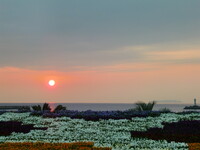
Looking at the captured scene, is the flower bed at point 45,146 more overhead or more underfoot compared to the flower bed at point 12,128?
more underfoot

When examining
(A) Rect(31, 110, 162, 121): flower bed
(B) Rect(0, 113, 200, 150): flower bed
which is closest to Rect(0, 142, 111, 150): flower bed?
(B) Rect(0, 113, 200, 150): flower bed

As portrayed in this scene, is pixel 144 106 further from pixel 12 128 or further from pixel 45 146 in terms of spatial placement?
pixel 45 146

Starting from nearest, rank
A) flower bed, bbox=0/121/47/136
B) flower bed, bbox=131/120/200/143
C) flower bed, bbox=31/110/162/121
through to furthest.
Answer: flower bed, bbox=131/120/200/143
flower bed, bbox=0/121/47/136
flower bed, bbox=31/110/162/121

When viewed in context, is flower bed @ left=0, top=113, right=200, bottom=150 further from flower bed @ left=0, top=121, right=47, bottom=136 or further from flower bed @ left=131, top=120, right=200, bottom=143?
flower bed @ left=131, top=120, right=200, bottom=143

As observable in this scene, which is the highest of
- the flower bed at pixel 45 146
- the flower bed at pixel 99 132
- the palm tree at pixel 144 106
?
the palm tree at pixel 144 106

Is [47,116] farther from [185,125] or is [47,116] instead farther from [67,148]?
[67,148]

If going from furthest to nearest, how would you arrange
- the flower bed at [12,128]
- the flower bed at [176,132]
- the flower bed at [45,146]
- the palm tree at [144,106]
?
the palm tree at [144,106] < the flower bed at [12,128] < the flower bed at [176,132] < the flower bed at [45,146]

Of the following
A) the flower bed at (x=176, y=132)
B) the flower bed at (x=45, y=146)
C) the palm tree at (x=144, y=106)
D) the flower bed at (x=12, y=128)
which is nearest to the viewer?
the flower bed at (x=45, y=146)

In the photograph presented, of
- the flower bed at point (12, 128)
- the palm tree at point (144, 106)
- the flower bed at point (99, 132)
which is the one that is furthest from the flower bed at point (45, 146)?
the palm tree at point (144, 106)

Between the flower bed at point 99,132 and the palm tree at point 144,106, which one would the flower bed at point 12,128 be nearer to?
the flower bed at point 99,132

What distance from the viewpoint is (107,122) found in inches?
1085

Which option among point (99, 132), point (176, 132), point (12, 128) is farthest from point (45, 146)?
point (176, 132)

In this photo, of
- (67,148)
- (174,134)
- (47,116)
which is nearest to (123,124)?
(174,134)

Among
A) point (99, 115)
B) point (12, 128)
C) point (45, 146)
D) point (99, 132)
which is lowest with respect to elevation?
point (45, 146)
